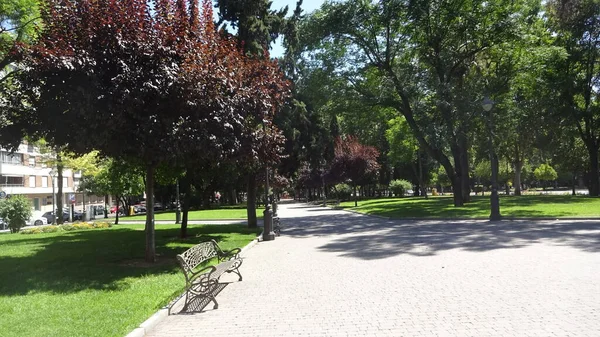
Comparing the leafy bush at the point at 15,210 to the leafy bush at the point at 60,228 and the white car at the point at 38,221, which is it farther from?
the white car at the point at 38,221

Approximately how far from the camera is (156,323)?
6.19 metres

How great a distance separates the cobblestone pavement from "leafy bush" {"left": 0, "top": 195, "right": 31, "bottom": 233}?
50.2ft

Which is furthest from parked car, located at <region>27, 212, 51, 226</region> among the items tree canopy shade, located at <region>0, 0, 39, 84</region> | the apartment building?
tree canopy shade, located at <region>0, 0, 39, 84</region>

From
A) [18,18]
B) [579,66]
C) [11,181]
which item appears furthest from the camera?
[11,181]

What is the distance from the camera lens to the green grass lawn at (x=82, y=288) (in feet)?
19.7

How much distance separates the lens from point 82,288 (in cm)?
839

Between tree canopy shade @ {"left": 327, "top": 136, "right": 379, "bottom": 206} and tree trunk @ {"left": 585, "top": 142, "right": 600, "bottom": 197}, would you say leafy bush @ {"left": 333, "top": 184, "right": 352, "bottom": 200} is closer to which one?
tree canopy shade @ {"left": 327, "top": 136, "right": 379, "bottom": 206}

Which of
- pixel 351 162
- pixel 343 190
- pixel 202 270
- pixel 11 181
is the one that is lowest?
pixel 202 270

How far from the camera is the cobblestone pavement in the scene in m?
5.58

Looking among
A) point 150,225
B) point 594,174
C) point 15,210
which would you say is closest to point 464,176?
point 594,174

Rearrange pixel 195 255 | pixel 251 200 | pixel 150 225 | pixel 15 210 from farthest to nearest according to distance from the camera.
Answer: pixel 15 210, pixel 251 200, pixel 150 225, pixel 195 255

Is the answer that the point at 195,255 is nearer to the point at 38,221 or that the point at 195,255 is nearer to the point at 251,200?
the point at 251,200

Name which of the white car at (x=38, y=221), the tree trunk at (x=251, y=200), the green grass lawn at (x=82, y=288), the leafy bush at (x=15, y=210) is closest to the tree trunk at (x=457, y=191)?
the tree trunk at (x=251, y=200)

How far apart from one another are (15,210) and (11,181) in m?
40.2
